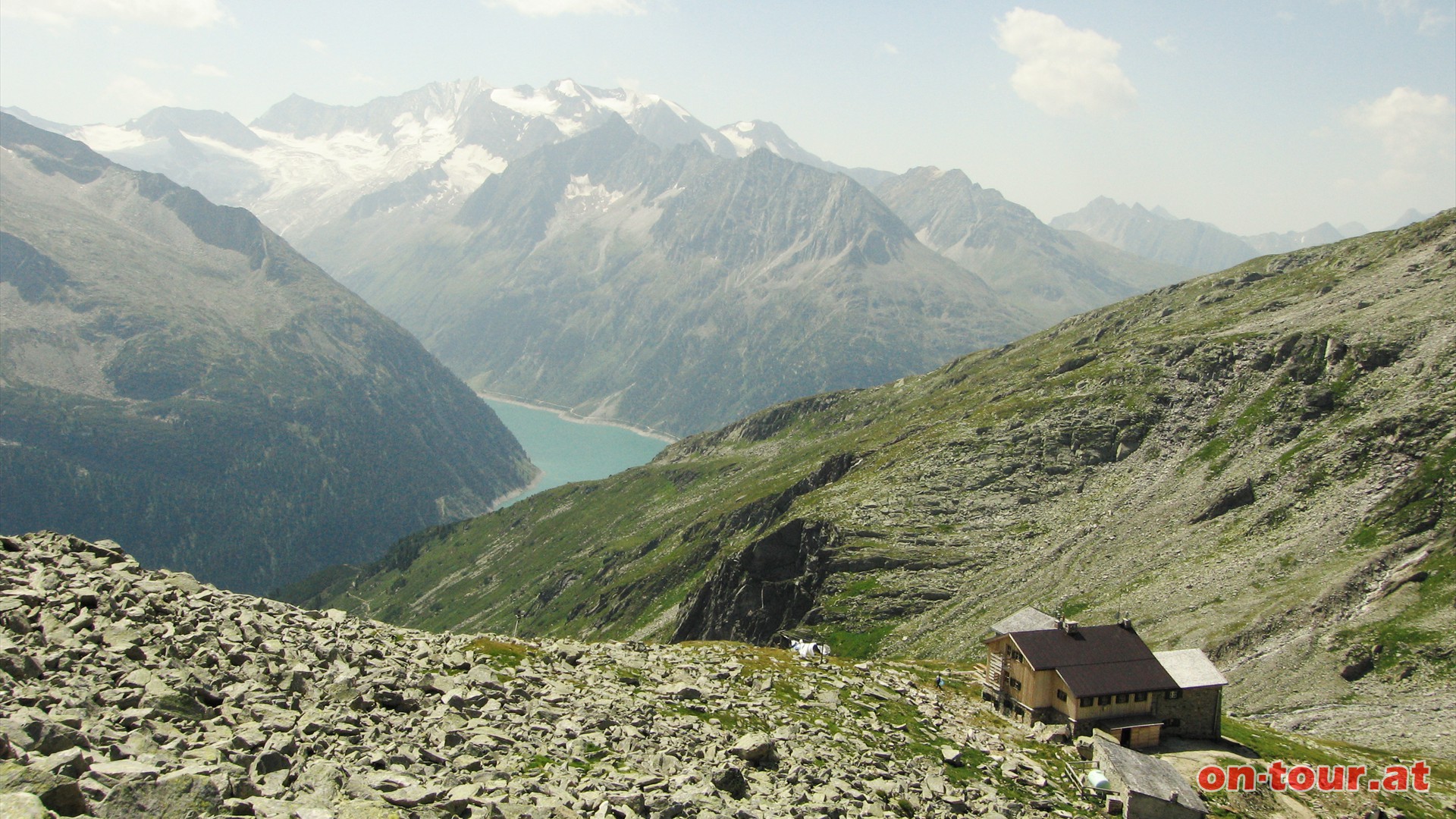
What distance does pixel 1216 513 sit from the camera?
109688 mm

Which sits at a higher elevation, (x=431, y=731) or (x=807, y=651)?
(x=431, y=731)

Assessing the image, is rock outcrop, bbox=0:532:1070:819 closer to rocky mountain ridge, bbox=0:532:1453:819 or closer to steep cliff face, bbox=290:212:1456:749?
rocky mountain ridge, bbox=0:532:1453:819

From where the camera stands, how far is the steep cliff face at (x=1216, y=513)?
266ft

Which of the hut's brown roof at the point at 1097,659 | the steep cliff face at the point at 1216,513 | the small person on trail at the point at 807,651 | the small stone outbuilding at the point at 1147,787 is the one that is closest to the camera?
the small stone outbuilding at the point at 1147,787

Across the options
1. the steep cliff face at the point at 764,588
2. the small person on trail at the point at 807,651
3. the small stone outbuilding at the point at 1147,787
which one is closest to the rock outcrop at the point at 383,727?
the small stone outbuilding at the point at 1147,787

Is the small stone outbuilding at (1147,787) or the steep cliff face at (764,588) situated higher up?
the small stone outbuilding at (1147,787)

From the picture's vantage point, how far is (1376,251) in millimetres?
176875

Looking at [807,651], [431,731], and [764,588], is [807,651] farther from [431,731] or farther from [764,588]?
[764,588]

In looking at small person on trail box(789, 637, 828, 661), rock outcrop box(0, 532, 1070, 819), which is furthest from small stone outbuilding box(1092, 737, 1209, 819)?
small person on trail box(789, 637, 828, 661)

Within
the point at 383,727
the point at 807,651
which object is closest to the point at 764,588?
the point at 807,651

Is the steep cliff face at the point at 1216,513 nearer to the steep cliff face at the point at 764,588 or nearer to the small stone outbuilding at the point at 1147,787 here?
the steep cliff face at the point at 764,588

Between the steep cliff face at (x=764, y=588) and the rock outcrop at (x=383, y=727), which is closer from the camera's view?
the rock outcrop at (x=383, y=727)

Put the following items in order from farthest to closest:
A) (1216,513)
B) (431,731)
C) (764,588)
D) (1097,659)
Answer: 1. (764,588)
2. (1216,513)
3. (1097,659)
4. (431,731)

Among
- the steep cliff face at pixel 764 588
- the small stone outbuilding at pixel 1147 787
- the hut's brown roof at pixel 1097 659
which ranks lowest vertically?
the steep cliff face at pixel 764 588
